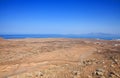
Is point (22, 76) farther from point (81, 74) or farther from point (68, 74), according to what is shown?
point (81, 74)

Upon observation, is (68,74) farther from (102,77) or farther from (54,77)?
(102,77)

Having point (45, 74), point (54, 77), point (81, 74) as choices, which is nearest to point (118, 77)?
point (81, 74)

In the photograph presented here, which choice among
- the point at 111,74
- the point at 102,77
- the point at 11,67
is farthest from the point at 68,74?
the point at 11,67

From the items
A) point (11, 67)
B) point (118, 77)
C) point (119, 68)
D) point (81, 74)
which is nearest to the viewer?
point (118, 77)

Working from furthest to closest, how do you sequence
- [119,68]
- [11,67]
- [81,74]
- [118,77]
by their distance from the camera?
[11,67], [119,68], [81,74], [118,77]

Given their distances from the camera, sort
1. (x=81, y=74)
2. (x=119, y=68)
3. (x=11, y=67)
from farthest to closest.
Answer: (x=11, y=67)
(x=119, y=68)
(x=81, y=74)

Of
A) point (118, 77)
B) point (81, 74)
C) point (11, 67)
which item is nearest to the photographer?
point (118, 77)

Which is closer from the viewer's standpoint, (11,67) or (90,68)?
(90,68)

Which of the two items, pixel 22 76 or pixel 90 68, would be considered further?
pixel 90 68

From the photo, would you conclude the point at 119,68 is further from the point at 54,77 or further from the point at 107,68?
the point at 54,77
